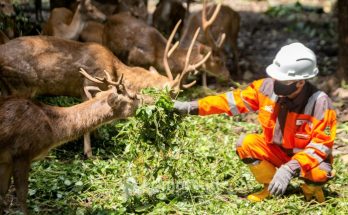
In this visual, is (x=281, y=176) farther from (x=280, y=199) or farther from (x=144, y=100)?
(x=144, y=100)

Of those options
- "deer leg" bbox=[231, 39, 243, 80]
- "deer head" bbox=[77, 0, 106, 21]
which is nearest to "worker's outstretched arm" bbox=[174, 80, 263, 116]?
"deer head" bbox=[77, 0, 106, 21]

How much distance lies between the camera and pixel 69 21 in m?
10.8

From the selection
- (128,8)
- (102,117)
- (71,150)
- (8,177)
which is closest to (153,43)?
(128,8)

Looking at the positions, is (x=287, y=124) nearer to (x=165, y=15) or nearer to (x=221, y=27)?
(x=221, y=27)

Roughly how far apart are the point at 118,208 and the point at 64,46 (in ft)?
8.93

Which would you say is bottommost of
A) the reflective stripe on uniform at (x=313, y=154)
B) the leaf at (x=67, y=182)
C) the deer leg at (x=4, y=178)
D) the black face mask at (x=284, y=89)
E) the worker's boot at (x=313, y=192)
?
the leaf at (x=67, y=182)

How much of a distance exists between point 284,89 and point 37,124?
7.73 ft

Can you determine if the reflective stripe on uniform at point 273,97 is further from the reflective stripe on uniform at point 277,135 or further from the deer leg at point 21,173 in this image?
the deer leg at point 21,173

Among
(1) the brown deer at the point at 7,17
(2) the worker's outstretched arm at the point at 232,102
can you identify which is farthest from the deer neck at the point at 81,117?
(1) the brown deer at the point at 7,17

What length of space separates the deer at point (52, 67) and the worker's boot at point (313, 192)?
6.82 ft

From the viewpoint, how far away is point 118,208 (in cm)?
632

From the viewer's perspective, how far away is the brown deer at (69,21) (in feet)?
34.4

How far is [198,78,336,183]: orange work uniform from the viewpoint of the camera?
242 inches

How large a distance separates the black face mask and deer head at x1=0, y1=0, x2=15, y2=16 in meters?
4.80
